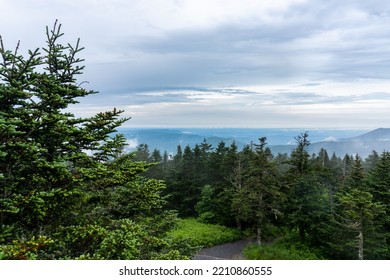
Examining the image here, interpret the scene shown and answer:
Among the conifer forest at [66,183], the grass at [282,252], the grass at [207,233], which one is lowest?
the grass at [207,233]

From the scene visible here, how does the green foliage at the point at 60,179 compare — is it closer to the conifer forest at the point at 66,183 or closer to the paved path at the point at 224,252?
the conifer forest at the point at 66,183

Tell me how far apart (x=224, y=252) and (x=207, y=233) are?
3319mm

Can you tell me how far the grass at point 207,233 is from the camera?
1035 inches

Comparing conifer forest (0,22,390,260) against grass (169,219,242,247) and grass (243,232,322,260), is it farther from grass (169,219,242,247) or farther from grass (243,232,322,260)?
grass (169,219,242,247)

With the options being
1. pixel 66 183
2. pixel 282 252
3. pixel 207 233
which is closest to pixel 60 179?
pixel 66 183

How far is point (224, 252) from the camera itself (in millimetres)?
24781

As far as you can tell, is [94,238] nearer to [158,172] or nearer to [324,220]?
[324,220]

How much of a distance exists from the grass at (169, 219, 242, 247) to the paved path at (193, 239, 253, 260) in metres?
0.59

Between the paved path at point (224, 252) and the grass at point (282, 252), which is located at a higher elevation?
the grass at point (282, 252)

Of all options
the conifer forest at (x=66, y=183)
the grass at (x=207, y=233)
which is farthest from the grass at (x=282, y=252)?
the conifer forest at (x=66, y=183)

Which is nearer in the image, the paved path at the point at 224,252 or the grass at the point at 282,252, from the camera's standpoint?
the grass at the point at 282,252

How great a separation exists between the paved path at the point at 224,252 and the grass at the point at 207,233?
1.93 ft

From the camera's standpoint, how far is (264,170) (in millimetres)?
23656

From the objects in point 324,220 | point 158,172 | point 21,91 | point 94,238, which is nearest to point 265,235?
point 324,220
